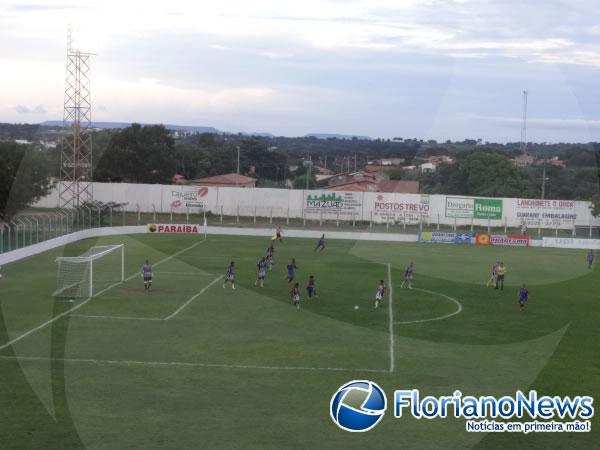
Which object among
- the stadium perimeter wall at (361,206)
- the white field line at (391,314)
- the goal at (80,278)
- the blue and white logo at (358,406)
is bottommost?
the blue and white logo at (358,406)

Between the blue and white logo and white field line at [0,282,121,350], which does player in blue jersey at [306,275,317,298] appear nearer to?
white field line at [0,282,121,350]

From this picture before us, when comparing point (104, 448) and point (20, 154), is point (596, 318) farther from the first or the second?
point (20, 154)

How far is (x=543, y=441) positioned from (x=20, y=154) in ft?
158

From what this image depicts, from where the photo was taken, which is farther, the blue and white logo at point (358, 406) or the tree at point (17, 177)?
the tree at point (17, 177)

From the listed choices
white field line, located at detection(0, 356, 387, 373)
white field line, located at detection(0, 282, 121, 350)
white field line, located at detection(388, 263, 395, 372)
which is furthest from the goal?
white field line, located at detection(388, 263, 395, 372)

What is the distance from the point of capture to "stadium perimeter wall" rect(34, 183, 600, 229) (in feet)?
262

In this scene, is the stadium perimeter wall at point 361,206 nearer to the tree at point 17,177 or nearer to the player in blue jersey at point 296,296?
the tree at point 17,177

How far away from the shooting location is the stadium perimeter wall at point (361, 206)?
7988 cm

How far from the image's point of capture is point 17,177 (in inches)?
2173

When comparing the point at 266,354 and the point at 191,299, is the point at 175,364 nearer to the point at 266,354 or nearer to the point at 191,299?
the point at 266,354

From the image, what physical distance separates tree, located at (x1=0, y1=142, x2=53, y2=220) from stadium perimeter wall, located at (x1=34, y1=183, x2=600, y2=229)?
2023cm

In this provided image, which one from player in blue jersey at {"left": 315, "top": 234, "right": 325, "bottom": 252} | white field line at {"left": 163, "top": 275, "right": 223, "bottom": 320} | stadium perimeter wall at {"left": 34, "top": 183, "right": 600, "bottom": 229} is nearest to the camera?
white field line at {"left": 163, "top": 275, "right": 223, "bottom": 320}

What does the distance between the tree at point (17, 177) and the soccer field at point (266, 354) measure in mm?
10287

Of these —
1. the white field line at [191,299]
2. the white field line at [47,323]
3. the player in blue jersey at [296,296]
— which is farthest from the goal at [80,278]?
the player in blue jersey at [296,296]
